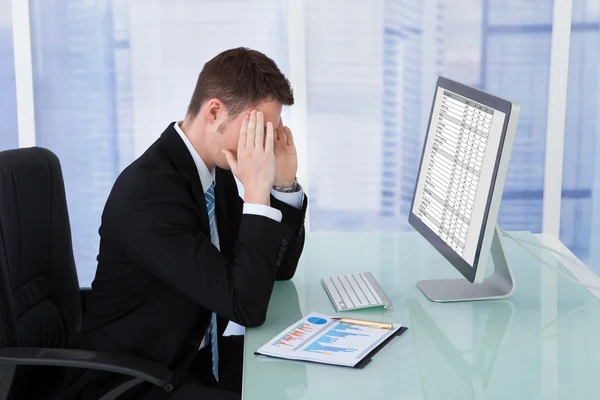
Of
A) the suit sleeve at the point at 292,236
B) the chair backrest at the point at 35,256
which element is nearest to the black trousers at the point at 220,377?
the suit sleeve at the point at 292,236

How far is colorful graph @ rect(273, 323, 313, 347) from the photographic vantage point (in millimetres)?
1675

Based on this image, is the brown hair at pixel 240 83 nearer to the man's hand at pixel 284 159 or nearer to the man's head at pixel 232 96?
the man's head at pixel 232 96

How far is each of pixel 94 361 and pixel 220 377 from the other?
0.46 metres

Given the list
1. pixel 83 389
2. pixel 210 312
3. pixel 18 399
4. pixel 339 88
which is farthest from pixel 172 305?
pixel 339 88

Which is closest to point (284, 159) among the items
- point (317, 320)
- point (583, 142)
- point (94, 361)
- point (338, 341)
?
point (317, 320)

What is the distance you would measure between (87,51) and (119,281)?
6.94 feet

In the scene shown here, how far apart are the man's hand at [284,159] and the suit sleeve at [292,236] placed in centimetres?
6

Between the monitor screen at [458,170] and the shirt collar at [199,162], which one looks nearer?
the monitor screen at [458,170]

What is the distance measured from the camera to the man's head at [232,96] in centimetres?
192

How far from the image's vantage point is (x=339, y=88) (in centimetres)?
380

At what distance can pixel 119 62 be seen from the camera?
3791 mm

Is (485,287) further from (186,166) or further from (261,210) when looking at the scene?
(186,166)

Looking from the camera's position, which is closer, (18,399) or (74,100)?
(18,399)

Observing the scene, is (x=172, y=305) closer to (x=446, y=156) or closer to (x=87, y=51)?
(x=446, y=156)
